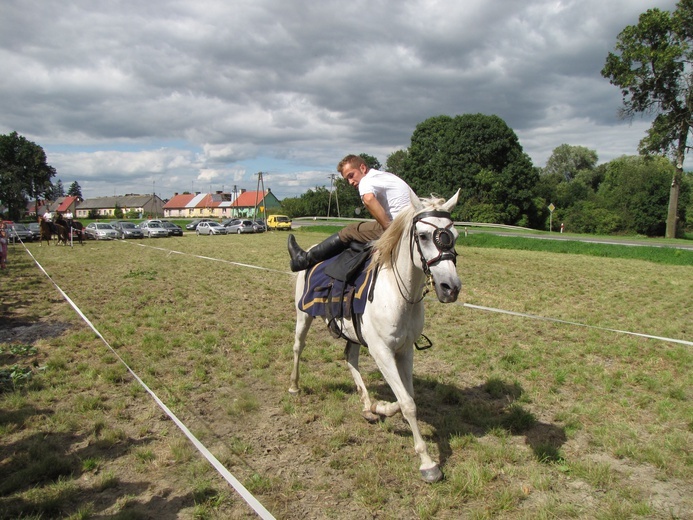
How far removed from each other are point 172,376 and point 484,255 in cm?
1859

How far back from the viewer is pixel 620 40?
32938mm

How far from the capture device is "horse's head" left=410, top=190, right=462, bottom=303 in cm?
310

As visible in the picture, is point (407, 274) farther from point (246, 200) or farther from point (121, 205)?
point (121, 205)

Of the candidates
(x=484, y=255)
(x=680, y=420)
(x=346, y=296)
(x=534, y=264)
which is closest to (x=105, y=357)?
(x=346, y=296)

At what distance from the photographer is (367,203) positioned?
4176 millimetres

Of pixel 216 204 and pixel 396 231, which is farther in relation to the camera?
pixel 216 204

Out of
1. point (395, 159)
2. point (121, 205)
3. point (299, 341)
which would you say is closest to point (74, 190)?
point (121, 205)

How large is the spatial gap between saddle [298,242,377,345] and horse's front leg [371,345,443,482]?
46 centimetres

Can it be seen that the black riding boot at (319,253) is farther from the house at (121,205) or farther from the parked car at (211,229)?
the house at (121,205)

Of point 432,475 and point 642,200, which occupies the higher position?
point 642,200

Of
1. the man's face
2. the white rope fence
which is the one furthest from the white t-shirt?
the white rope fence

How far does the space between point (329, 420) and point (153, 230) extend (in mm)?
44005

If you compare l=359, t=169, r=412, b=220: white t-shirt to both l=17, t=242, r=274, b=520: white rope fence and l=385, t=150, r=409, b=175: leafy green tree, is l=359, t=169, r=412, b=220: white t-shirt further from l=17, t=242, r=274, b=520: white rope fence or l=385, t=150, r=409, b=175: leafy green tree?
l=385, t=150, r=409, b=175: leafy green tree

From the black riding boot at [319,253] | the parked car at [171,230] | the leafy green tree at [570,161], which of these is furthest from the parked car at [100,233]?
the leafy green tree at [570,161]
